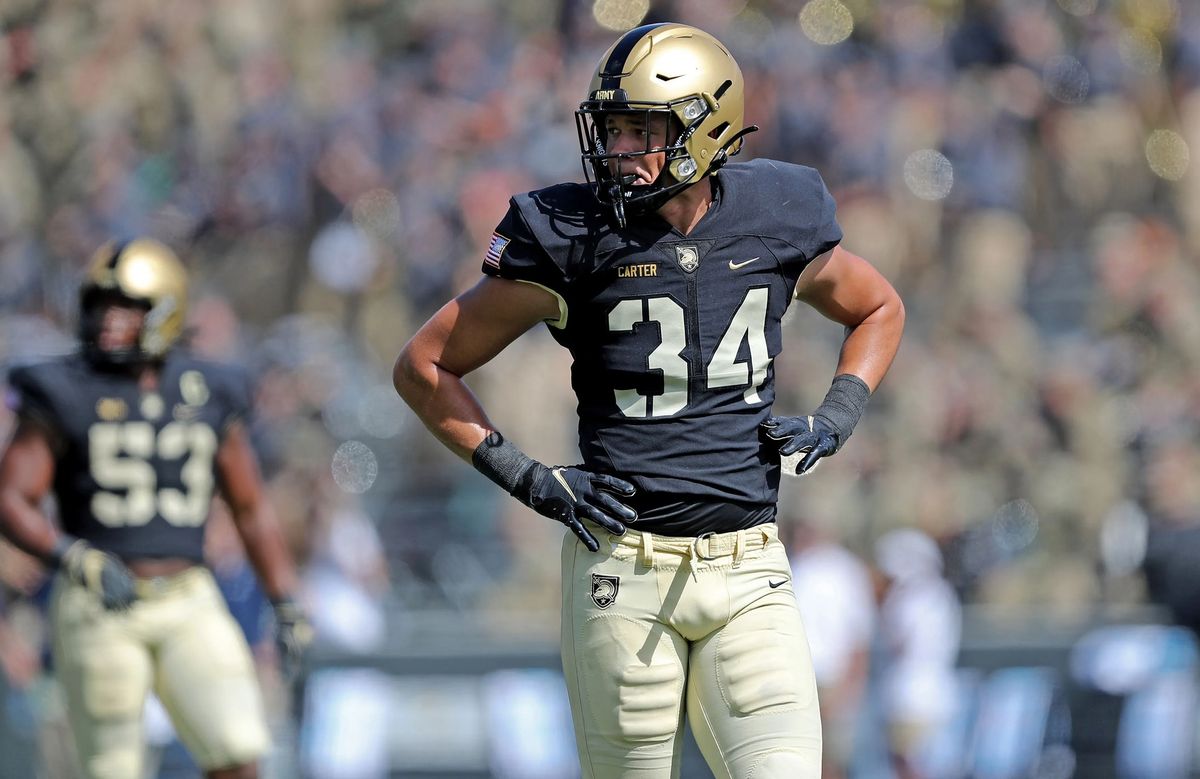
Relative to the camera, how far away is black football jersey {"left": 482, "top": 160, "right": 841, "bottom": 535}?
3.65 meters

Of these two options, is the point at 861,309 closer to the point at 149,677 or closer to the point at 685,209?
the point at 685,209

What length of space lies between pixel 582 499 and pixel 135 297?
267cm

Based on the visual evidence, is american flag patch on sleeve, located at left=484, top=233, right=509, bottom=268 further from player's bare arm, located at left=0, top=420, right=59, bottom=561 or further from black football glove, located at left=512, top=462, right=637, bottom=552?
player's bare arm, located at left=0, top=420, right=59, bottom=561

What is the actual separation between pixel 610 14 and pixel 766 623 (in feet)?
26.2

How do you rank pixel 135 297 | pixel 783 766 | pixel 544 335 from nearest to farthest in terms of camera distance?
pixel 783 766 < pixel 135 297 < pixel 544 335

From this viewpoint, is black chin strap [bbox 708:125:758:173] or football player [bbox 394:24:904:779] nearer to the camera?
football player [bbox 394:24:904:779]

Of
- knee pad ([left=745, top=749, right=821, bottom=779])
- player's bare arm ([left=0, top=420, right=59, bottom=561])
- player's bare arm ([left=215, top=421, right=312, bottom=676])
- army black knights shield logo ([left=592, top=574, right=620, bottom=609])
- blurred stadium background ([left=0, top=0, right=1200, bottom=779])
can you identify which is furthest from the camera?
blurred stadium background ([left=0, top=0, right=1200, bottom=779])

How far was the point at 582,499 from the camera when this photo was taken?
3.65 meters

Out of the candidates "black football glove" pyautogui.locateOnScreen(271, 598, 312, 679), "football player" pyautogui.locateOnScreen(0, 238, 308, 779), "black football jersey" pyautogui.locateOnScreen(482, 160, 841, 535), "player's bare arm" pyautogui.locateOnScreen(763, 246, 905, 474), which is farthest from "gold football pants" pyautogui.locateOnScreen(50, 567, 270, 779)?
"player's bare arm" pyautogui.locateOnScreen(763, 246, 905, 474)

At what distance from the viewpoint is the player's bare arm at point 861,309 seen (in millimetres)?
3965

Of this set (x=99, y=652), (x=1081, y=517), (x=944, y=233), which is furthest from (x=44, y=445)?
(x=944, y=233)

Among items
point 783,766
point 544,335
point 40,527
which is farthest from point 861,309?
point 544,335

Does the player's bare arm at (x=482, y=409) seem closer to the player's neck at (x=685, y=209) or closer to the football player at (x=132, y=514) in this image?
the player's neck at (x=685, y=209)

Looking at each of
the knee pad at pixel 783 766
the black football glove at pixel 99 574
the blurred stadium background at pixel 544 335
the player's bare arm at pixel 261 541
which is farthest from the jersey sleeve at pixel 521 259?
the blurred stadium background at pixel 544 335
